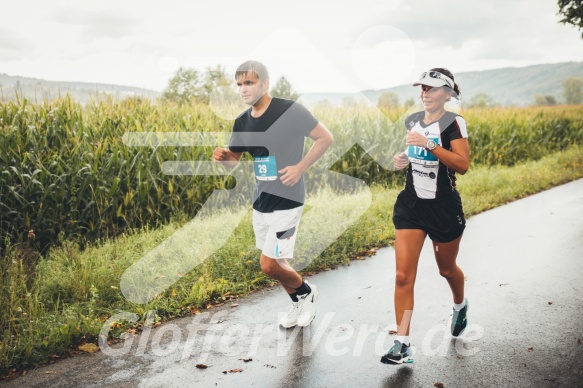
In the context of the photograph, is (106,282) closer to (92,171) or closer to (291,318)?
(291,318)

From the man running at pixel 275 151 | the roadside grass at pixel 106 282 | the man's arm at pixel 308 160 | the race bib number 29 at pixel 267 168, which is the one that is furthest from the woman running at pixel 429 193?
the roadside grass at pixel 106 282

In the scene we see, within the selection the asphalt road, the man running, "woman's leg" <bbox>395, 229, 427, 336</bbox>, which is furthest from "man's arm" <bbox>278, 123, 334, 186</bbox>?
the asphalt road

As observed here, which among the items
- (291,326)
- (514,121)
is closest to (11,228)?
(291,326)

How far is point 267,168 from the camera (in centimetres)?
442

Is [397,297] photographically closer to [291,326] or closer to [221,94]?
[291,326]

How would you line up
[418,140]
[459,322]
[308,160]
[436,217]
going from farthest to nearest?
[459,322], [308,160], [436,217], [418,140]

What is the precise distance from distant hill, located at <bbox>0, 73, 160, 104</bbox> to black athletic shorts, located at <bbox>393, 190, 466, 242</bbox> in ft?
23.0

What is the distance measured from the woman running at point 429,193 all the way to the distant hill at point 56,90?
6.97m

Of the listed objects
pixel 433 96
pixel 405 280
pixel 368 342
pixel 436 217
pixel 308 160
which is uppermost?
pixel 433 96

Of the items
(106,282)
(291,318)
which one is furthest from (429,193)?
(106,282)

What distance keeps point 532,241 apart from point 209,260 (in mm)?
4765

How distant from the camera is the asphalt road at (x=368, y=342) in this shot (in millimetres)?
3795

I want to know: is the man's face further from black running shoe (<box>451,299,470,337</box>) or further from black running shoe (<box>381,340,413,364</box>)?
black running shoe (<box>451,299,470,337</box>)

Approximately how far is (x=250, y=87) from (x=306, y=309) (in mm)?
2084
